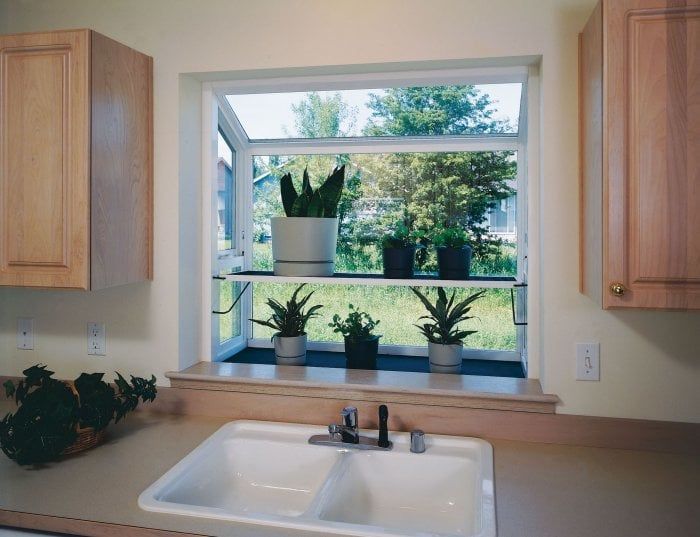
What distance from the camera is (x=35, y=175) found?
5.07ft

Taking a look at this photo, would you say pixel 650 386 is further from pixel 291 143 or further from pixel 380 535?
pixel 291 143

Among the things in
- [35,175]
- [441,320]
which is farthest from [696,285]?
[35,175]

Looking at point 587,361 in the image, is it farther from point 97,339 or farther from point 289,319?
point 97,339

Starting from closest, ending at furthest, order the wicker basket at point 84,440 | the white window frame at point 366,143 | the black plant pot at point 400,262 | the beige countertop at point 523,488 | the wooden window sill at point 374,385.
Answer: the beige countertop at point 523,488, the wicker basket at point 84,440, the wooden window sill at point 374,385, the white window frame at point 366,143, the black plant pot at point 400,262

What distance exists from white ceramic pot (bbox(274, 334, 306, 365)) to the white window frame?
0.79 feet

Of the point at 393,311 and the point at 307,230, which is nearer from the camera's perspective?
the point at 307,230

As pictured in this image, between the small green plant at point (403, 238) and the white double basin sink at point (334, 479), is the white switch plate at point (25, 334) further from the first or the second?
the small green plant at point (403, 238)

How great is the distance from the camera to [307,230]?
1.87 m

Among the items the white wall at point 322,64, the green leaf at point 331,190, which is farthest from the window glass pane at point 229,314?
the green leaf at point 331,190

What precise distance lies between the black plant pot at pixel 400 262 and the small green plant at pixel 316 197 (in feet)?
0.90

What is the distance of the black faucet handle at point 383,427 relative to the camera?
58.6 inches

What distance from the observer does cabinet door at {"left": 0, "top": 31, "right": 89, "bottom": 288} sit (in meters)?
1.50

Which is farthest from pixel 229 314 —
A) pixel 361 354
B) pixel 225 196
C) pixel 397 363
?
pixel 397 363

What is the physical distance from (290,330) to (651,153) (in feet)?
4.23
